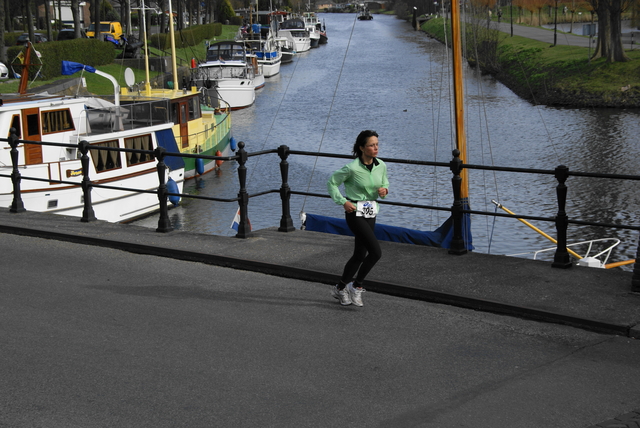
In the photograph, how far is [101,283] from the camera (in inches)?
338

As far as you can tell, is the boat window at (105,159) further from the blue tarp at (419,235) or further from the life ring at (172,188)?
the blue tarp at (419,235)

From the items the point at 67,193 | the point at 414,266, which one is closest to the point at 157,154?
the point at 414,266

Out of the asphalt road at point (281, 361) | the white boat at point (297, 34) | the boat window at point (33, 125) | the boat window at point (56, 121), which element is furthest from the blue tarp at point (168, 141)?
the white boat at point (297, 34)

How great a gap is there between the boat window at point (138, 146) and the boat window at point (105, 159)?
418 millimetres

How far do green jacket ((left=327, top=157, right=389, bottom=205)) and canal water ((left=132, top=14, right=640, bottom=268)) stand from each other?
8.16 m

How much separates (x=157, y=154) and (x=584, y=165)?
76.0 feet

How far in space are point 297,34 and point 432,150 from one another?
61.0 metres

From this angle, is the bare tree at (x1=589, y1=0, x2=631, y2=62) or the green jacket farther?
the bare tree at (x1=589, y1=0, x2=631, y2=62)

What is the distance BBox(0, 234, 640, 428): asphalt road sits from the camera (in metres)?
5.30

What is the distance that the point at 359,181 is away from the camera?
24.2 feet

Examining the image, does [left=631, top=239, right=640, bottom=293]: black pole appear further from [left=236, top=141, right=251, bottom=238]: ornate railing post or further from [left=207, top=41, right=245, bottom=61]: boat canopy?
[left=207, top=41, right=245, bottom=61]: boat canopy

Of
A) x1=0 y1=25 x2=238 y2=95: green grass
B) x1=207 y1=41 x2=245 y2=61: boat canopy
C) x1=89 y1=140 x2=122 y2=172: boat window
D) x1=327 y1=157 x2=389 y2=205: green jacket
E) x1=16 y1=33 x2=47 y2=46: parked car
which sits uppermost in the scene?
x1=16 y1=33 x2=47 y2=46: parked car

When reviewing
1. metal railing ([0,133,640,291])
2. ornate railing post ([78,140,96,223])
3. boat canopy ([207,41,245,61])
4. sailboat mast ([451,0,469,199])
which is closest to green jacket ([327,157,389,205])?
metal railing ([0,133,640,291])

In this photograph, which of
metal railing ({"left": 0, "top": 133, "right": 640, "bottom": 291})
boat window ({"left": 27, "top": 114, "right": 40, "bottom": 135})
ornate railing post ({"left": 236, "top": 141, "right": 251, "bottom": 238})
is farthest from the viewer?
boat window ({"left": 27, "top": 114, "right": 40, "bottom": 135})
